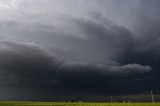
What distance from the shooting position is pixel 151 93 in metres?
130

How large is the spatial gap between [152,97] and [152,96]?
4.56 ft

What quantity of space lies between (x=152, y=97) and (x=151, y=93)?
3525 mm

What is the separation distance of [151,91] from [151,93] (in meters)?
1.00

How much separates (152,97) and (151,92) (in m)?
3.56

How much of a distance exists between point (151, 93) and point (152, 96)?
87.4 inches

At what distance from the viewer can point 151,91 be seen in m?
130

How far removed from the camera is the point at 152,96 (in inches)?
5044

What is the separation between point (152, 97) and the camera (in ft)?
416

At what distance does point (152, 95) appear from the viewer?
423ft

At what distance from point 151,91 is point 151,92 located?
530mm

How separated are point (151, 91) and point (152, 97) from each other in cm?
404

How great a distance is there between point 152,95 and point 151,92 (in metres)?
1.59
